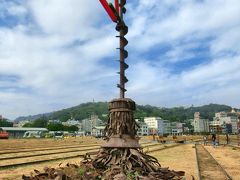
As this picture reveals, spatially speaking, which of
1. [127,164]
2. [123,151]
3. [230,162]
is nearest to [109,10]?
[123,151]

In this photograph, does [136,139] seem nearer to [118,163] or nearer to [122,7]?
[118,163]

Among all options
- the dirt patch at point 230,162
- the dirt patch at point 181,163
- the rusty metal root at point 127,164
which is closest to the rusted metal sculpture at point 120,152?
the rusty metal root at point 127,164

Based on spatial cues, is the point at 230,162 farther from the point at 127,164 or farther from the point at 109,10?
the point at 109,10

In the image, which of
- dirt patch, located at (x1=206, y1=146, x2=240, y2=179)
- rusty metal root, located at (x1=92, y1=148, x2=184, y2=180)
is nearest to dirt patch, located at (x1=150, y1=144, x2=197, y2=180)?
dirt patch, located at (x1=206, y1=146, x2=240, y2=179)

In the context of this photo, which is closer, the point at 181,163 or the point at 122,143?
the point at 122,143

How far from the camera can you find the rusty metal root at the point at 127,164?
902cm

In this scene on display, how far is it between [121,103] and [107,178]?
2.59m

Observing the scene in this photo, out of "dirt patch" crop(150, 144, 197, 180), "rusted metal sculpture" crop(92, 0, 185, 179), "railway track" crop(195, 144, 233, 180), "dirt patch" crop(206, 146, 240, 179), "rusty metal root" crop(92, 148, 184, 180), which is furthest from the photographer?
"dirt patch" crop(206, 146, 240, 179)

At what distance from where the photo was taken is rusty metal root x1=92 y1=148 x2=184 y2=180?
29.6ft

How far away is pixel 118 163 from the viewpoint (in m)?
9.56

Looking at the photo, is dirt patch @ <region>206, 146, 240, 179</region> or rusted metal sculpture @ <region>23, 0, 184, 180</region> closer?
rusted metal sculpture @ <region>23, 0, 184, 180</region>

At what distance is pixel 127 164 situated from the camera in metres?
9.39

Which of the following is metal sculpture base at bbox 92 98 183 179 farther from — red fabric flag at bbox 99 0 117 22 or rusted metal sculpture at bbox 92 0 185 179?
red fabric flag at bbox 99 0 117 22

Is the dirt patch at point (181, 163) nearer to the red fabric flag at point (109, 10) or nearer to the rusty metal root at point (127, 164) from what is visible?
the rusty metal root at point (127, 164)
